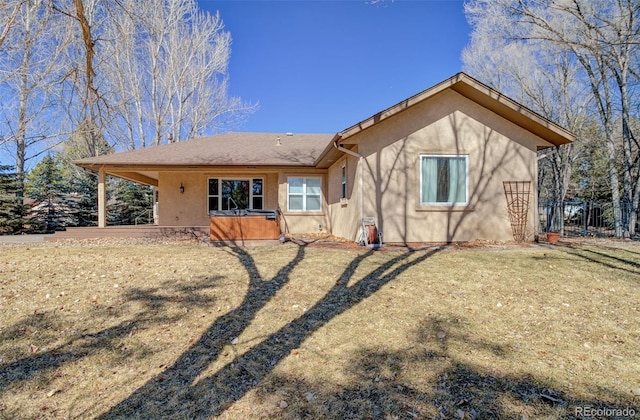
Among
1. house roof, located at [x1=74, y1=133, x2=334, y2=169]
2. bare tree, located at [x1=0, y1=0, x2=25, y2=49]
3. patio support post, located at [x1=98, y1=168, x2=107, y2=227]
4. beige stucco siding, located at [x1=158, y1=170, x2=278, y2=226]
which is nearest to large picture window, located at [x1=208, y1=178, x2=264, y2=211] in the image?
beige stucco siding, located at [x1=158, y1=170, x2=278, y2=226]

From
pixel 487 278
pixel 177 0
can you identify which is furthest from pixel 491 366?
pixel 177 0

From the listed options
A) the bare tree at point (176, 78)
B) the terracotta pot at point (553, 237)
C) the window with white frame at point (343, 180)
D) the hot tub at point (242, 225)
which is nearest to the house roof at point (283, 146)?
the window with white frame at point (343, 180)

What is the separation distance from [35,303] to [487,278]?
6.68 m

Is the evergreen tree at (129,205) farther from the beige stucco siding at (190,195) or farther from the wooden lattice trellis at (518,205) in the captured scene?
the wooden lattice trellis at (518,205)

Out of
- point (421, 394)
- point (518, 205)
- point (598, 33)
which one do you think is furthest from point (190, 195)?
point (598, 33)

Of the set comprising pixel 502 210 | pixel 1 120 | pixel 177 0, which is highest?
pixel 177 0

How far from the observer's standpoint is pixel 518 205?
9.59m

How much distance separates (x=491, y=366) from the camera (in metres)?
3.09

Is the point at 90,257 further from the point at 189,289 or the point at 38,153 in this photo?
the point at 38,153

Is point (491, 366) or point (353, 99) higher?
point (353, 99)

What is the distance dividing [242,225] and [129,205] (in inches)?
526

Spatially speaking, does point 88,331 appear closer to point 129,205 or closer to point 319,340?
point 319,340

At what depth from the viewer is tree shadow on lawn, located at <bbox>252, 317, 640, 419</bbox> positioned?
8.21 feet

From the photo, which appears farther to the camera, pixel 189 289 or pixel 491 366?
pixel 189 289
